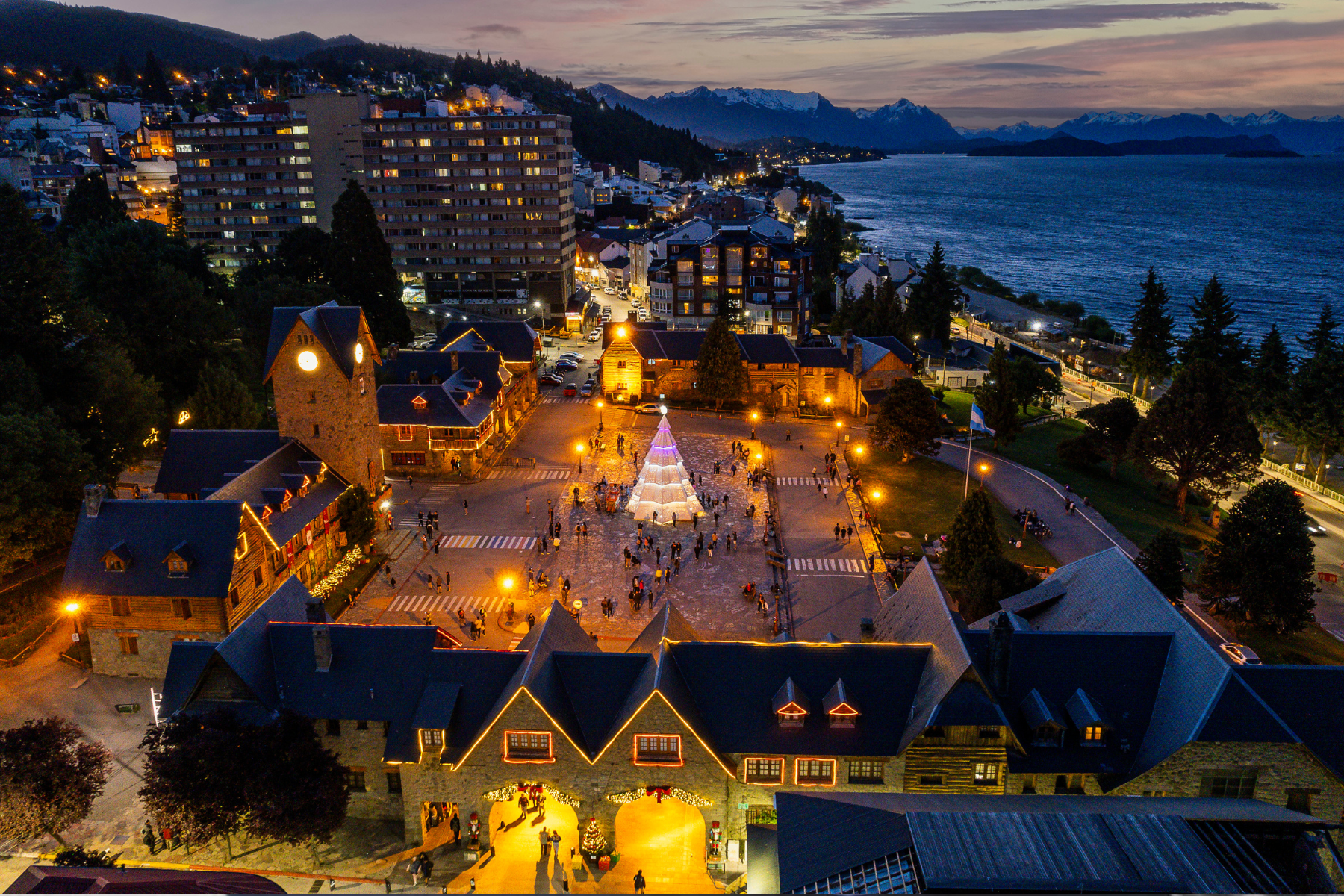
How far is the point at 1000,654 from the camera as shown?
32.1m

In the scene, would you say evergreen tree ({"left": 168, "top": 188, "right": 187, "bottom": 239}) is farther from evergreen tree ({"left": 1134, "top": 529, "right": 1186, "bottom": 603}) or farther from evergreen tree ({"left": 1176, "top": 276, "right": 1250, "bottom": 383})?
evergreen tree ({"left": 1134, "top": 529, "right": 1186, "bottom": 603})

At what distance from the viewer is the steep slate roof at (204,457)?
55.2m

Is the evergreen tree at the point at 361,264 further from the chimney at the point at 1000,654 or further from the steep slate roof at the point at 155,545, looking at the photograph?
the chimney at the point at 1000,654

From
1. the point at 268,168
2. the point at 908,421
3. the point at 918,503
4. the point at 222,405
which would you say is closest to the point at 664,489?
the point at 918,503

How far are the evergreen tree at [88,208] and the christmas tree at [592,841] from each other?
361 ft

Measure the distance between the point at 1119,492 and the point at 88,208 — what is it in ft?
407

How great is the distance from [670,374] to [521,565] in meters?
42.9

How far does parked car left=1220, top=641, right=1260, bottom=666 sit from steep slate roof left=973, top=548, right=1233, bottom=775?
11.9m

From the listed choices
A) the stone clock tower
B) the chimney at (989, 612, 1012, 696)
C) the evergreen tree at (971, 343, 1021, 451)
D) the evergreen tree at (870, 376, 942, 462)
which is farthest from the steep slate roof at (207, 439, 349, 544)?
the evergreen tree at (971, 343, 1021, 451)

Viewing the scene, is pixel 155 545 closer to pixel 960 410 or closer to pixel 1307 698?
pixel 1307 698

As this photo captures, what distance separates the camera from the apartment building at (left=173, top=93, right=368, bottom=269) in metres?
138

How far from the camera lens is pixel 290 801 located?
2938 cm

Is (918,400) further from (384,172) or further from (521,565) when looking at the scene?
(384,172)

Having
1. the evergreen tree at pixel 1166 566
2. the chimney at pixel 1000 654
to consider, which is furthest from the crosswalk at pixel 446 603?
the evergreen tree at pixel 1166 566
